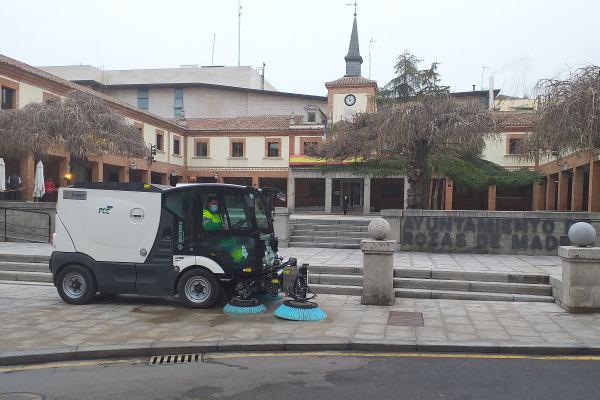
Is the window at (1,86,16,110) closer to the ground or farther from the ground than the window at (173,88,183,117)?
closer to the ground

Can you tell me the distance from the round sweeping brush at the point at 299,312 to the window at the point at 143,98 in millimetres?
47407

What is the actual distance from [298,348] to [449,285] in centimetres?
471

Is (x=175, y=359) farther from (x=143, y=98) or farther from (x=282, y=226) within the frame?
(x=143, y=98)

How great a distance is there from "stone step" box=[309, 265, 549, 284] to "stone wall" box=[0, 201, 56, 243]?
407 inches

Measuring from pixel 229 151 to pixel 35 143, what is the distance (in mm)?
25166

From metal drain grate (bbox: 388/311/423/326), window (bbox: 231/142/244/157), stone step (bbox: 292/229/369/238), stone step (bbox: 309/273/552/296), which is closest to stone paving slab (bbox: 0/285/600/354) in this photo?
metal drain grate (bbox: 388/311/423/326)

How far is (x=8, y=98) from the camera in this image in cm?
2538

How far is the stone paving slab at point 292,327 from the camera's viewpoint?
22.1ft

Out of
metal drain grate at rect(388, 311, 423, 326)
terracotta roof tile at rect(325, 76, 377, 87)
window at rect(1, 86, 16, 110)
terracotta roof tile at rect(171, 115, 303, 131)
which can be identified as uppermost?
terracotta roof tile at rect(325, 76, 377, 87)

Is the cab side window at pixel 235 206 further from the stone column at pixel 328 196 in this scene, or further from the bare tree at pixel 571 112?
the stone column at pixel 328 196

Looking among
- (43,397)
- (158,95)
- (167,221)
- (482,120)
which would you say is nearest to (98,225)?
(167,221)

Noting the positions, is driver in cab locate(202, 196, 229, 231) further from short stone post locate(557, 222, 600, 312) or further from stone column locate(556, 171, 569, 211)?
stone column locate(556, 171, 569, 211)

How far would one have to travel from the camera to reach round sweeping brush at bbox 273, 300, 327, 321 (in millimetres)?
7996

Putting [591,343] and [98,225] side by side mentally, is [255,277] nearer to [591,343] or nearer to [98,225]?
[98,225]
